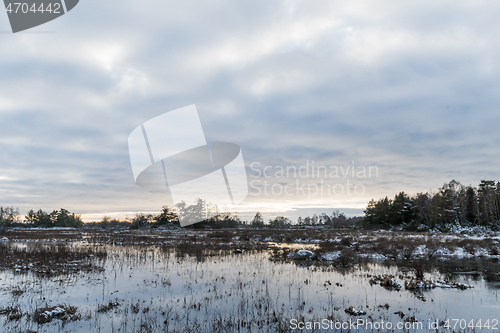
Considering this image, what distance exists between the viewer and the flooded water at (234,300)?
29.1ft

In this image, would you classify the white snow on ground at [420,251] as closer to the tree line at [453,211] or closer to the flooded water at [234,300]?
the flooded water at [234,300]

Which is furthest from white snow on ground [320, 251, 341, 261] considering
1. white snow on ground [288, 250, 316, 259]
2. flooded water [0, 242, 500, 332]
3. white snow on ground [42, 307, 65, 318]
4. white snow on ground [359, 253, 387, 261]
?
white snow on ground [42, 307, 65, 318]

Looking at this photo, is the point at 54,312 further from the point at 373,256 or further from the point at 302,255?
the point at 373,256

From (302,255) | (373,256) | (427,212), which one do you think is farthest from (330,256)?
(427,212)

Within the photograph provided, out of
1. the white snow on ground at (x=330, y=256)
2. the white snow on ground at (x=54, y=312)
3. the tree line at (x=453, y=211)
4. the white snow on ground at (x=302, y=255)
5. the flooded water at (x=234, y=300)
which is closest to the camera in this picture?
the flooded water at (x=234, y=300)

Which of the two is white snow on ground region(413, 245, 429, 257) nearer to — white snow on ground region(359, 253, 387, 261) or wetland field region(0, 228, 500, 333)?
white snow on ground region(359, 253, 387, 261)

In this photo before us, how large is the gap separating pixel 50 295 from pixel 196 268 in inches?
337

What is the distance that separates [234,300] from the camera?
11438 millimetres

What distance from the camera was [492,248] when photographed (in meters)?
26.4

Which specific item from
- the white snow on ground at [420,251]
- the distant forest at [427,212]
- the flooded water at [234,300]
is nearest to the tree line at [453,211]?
the distant forest at [427,212]

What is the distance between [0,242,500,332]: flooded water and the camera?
8.87m

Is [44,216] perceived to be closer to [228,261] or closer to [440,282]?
[228,261]

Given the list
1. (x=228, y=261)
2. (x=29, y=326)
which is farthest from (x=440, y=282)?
(x=29, y=326)

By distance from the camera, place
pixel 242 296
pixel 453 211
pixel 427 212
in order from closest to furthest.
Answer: pixel 242 296, pixel 453 211, pixel 427 212
